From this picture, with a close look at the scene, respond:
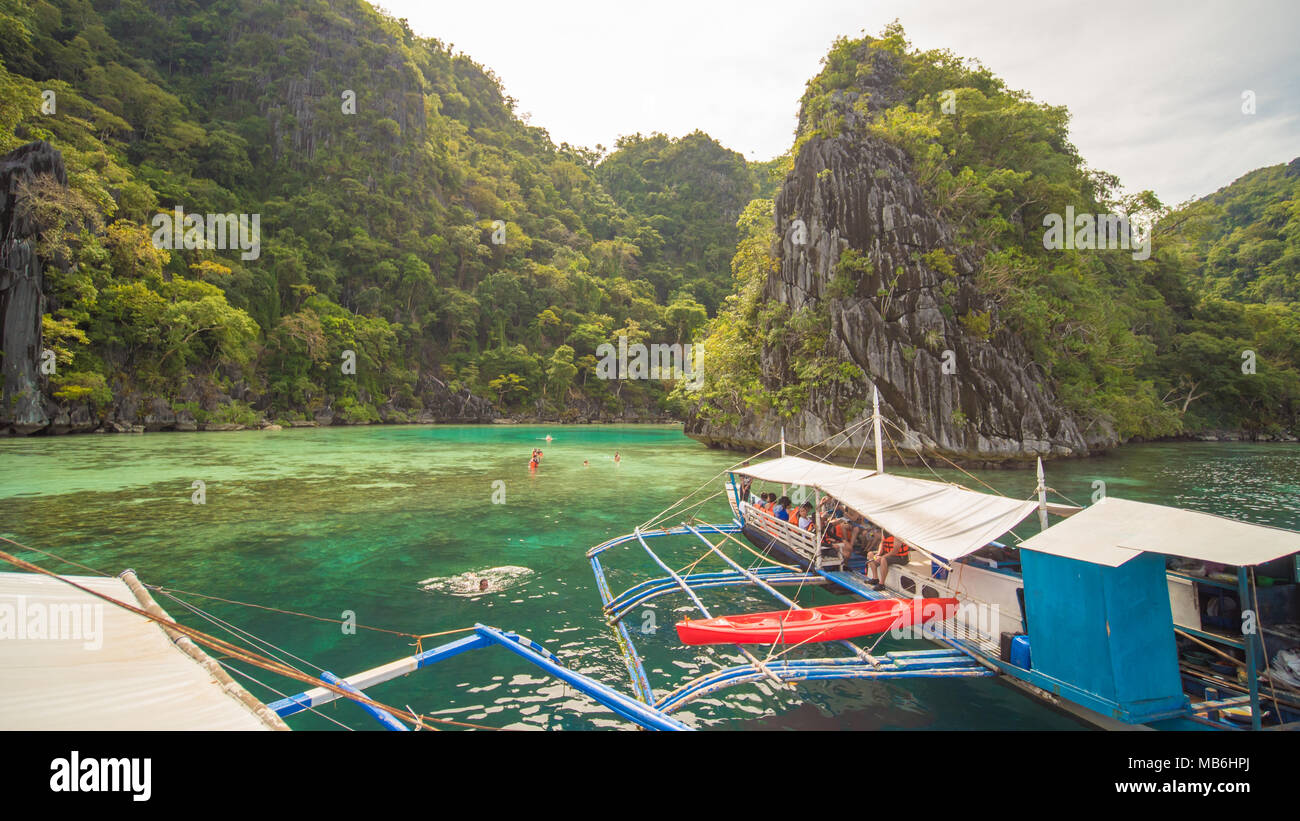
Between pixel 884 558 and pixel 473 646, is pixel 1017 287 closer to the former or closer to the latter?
pixel 884 558

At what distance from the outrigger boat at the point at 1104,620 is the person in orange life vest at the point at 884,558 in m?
0.86

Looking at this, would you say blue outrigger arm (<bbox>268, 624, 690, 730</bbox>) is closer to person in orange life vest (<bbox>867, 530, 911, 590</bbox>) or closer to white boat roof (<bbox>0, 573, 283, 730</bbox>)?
white boat roof (<bbox>0, 573, 283, 730</bbox>)

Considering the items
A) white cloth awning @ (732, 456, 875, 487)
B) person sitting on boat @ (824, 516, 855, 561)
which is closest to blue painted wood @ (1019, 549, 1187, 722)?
person sitting on boat @ (824, 516, 855, 561)

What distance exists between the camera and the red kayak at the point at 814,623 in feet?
25.7

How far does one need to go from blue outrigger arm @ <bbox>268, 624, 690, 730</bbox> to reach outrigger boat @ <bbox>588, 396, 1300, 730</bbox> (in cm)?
120

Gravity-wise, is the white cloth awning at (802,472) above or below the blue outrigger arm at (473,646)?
above

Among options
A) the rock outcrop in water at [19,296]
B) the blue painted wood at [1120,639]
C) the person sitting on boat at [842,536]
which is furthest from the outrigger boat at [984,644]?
the rock outcrop in water at [19,296]

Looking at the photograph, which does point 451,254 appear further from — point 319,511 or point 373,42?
point 319,511

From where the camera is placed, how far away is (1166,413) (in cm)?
3884

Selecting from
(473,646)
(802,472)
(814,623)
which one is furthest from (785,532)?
(473,646)

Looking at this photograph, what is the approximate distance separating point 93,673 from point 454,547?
10.3 metres

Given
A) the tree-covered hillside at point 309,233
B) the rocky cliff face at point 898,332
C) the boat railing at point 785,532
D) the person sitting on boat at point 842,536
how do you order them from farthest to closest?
the tree-covered hillside at point 309,233 < the rocky cliff face at point 898,332 < the boat railing at point 785,532 < the person sitting on boat at point 842,536

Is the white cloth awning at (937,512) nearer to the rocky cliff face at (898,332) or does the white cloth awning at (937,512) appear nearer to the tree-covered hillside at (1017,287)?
the rocky cliff face at (898,332)

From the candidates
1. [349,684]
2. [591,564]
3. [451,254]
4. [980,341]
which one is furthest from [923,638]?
[451,254]
